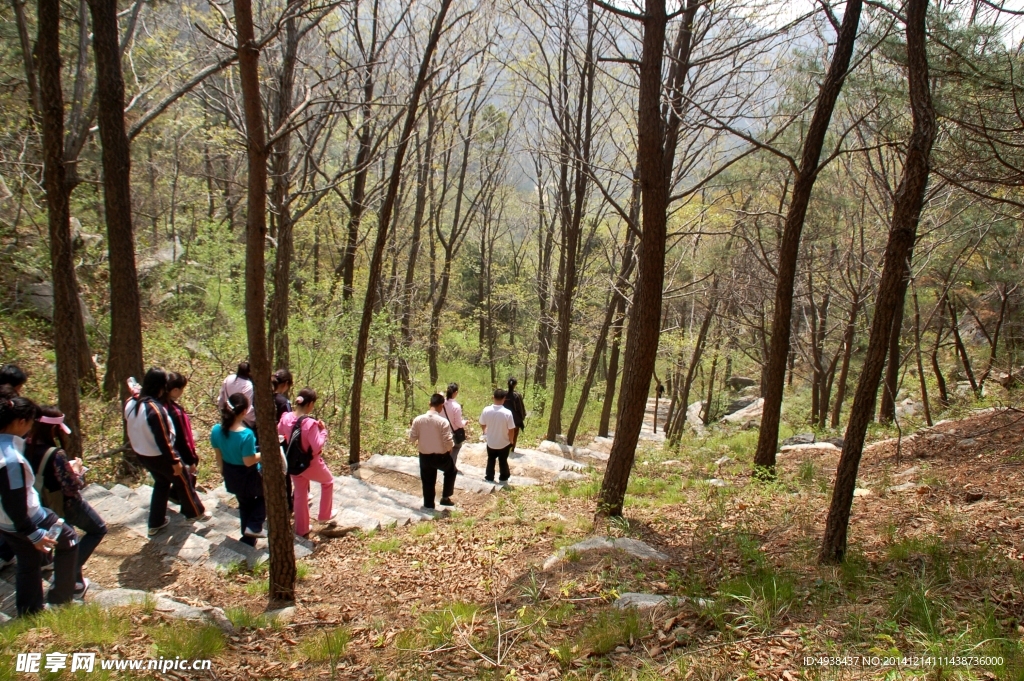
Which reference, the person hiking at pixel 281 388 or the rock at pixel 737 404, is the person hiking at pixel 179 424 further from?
the rock at pixel 737 404

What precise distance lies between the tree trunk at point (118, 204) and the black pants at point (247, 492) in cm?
281

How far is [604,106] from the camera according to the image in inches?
591

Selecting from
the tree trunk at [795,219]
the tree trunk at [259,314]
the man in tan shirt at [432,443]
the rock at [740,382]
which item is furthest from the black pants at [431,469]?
the rock at [740,382]

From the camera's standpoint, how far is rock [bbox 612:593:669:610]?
14.7 ft

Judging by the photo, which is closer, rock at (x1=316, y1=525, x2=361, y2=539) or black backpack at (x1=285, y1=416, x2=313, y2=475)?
black backpack at (x1=285, y1=416, x2=313, y2=475)

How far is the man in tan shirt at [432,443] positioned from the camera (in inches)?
321

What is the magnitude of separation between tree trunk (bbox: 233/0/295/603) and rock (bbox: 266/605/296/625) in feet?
0.53

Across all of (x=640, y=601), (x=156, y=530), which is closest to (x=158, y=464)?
(x=156, y=530)

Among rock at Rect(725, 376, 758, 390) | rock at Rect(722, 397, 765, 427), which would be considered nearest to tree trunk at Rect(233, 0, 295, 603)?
rock at Rect(722, 397, 765, 427)

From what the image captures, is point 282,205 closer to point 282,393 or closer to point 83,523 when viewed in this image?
point 282,393

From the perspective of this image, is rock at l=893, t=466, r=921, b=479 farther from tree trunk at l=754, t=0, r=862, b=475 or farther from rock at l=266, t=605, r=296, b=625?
rock at l=266, t=605, r=296, b=625

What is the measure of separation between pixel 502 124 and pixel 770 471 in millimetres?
17322

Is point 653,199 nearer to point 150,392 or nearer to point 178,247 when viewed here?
point 150,392

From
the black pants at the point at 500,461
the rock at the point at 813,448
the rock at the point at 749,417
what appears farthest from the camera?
the rock at the point at 749,417
